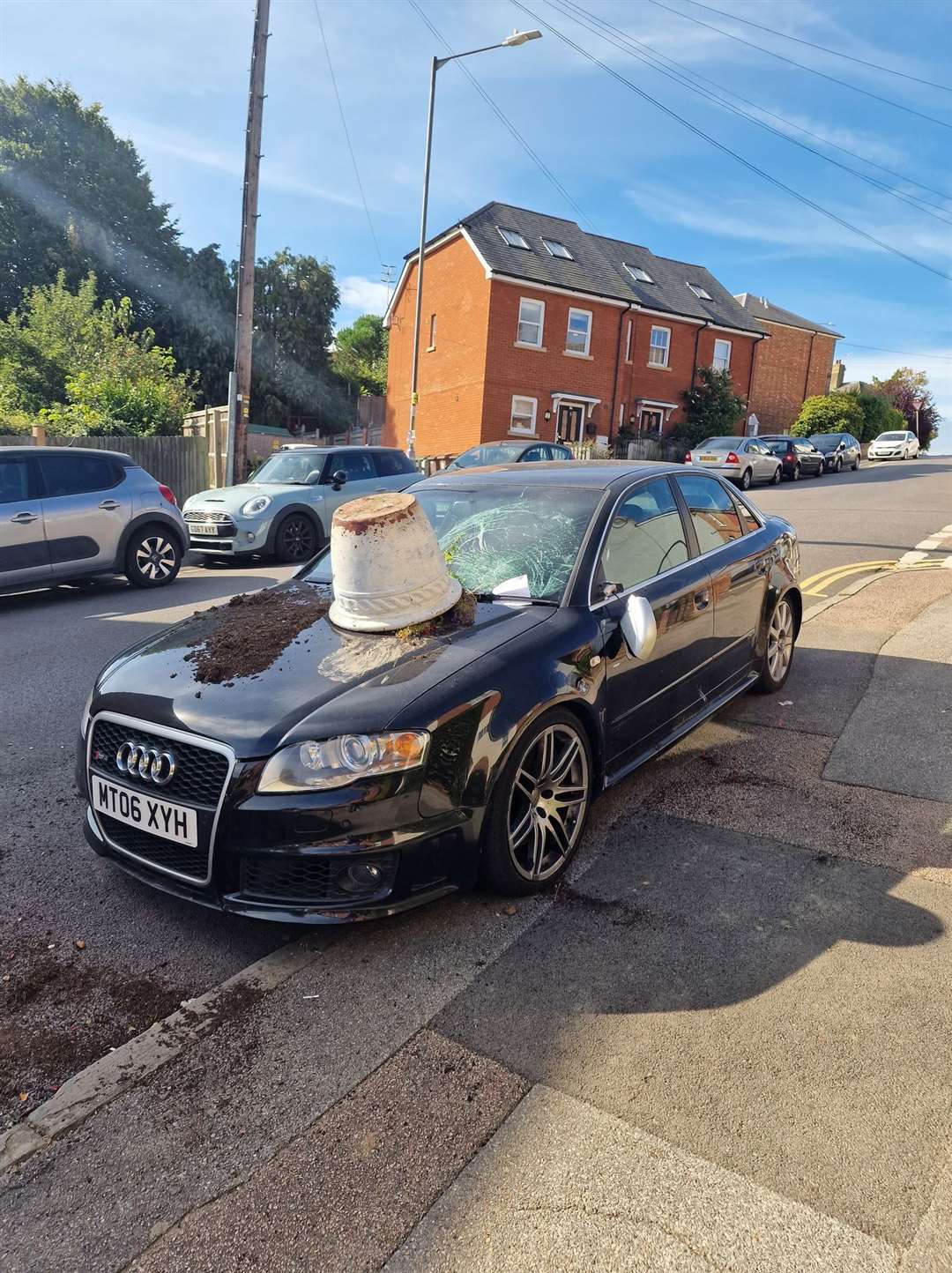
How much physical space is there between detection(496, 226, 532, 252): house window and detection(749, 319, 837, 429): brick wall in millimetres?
13413

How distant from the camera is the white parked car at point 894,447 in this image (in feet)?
127

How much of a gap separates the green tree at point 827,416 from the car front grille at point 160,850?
134 feet

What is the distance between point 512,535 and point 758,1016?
2293mm

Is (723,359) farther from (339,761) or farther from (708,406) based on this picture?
(339,761)

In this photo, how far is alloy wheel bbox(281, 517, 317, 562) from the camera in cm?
1138

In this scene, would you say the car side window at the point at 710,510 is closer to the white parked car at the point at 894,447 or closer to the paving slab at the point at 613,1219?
the paving slab at the point at 613,1219

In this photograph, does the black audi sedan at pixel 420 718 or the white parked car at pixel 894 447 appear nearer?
the black audi sedan at pixel 420 718

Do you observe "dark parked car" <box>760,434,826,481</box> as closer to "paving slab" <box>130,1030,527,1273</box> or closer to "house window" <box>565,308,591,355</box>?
"house window" <box>565,308,591,355</box>

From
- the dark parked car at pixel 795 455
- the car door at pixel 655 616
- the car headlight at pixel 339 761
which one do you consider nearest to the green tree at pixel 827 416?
the dark parked car at pixel 795 455

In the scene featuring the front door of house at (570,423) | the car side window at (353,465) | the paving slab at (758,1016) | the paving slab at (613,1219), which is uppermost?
the front door of house at (570,423)

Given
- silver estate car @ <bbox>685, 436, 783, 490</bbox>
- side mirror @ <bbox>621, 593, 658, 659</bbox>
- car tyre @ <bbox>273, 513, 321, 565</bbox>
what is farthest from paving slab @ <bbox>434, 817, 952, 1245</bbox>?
silver estate car @ <bbox>685, 436, 783, 490</bbox>

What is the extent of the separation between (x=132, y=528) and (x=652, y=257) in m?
33.5

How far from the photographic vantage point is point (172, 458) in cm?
1638

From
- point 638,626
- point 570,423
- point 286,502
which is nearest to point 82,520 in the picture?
point 286,502
